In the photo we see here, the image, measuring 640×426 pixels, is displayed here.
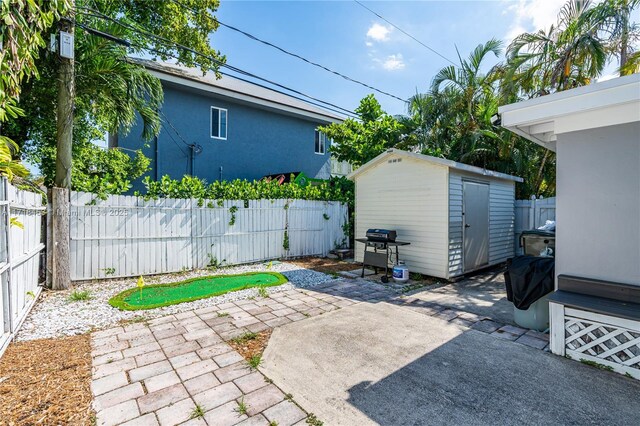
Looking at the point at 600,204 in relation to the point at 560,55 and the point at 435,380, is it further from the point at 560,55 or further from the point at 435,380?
the point at 560,55

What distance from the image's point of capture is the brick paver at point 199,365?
2.19m

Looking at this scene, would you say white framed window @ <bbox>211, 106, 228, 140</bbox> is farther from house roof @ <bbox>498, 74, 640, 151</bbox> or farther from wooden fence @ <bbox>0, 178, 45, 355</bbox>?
house roof @ <bbox>498, 74, 640, 151</bbox>

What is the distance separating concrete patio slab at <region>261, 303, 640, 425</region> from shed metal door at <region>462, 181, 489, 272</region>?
3.35m

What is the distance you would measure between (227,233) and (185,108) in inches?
212

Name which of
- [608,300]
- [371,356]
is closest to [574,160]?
[608,300]

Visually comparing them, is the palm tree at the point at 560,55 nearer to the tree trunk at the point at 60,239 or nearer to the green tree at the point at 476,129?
the green tree at the point at 476,129

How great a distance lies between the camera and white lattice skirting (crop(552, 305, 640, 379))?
2693 mm

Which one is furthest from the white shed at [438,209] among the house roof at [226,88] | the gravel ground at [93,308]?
the house roof at [226,88]

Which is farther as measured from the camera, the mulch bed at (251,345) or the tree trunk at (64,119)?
the tree trunk at (64,119)

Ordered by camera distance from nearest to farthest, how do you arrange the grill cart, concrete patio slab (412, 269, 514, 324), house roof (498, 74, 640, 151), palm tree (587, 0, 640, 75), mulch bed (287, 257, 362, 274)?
house roof (498, 74, 640, 151) < concrete patio slab (412, 269, 514, 324) < palm tree (587, 0, 640, 75) < the grill cart < mulch bed (287, 257, 362, 274)

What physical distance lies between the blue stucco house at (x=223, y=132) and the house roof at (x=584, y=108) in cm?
875

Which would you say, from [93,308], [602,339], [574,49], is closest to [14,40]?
[93,308]

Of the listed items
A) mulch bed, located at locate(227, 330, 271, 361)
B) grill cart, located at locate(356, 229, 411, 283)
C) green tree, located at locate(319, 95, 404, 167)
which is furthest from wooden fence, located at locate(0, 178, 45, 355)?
green tree, located at locate(319, 95, 404, 167)

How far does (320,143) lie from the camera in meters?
14.5
